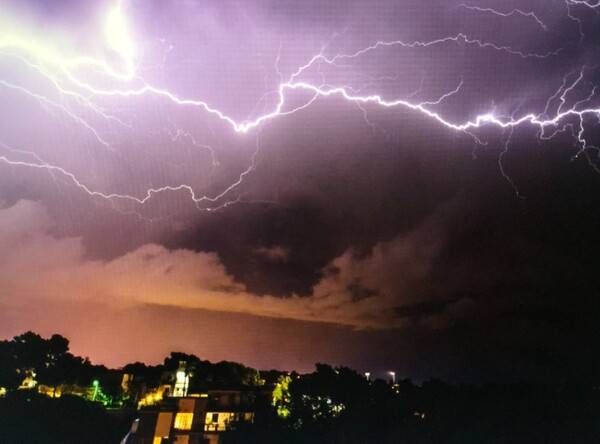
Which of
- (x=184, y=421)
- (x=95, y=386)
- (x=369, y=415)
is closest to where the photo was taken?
(x=369, y=415)

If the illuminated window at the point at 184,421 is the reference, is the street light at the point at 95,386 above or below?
above

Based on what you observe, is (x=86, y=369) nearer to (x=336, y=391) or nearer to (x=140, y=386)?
(x=140, y=386)

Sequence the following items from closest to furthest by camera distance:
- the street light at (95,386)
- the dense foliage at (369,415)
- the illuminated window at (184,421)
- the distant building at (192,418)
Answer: the dense foliage at (369,415) → the distant building at (192,418) → the illuminated window at (184,421) → the street light at (95,386)

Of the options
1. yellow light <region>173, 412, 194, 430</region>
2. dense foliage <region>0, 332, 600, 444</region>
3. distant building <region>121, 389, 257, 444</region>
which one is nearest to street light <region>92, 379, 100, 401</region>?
dense foliage <region>0, 332, 600, 444</region>

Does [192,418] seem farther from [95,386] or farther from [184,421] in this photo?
[95,386]

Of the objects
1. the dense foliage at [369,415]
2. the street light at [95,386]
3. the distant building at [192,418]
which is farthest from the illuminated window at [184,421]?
the street light at [95,386]

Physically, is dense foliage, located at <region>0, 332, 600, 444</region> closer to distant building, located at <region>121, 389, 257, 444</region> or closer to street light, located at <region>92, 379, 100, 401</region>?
distant building, located at <region>121, 389, 257, 444</region>

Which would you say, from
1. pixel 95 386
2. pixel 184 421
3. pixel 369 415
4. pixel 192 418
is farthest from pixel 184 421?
pixel 95 386

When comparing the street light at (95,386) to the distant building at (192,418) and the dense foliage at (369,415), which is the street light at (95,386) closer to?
the dense foliage at (369,415)
